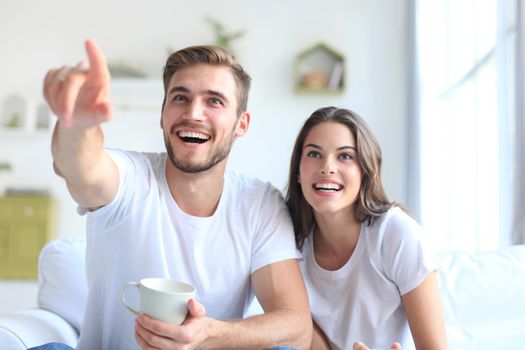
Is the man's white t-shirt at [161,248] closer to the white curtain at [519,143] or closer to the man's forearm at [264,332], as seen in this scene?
the man's forearm at [264,332]

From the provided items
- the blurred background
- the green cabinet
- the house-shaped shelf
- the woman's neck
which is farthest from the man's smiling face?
the green cabinet

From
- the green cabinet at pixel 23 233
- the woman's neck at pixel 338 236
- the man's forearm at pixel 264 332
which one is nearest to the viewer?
the man's forearm at pixel 264 332

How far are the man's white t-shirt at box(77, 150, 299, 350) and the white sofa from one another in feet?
0.76

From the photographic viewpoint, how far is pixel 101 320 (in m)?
1.54

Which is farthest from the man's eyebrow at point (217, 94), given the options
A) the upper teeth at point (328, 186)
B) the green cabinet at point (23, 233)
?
the green cabinet at point (23, 233)

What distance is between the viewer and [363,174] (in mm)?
1644

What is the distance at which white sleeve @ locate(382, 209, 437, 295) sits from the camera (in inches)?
58.2

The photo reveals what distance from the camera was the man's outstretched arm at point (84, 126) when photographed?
0.96 metres

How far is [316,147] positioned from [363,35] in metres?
3.19

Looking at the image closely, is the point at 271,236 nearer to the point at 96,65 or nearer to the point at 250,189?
the point at 250,189

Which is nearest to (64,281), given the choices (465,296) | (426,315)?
(426,315)

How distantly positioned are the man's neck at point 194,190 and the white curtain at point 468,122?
3.86 feet

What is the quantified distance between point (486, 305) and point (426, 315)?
1.30ft

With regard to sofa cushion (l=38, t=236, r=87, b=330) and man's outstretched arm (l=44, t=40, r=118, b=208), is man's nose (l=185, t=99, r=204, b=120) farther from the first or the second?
sofa cushion (l=38, t=236, r=87, b=330)
